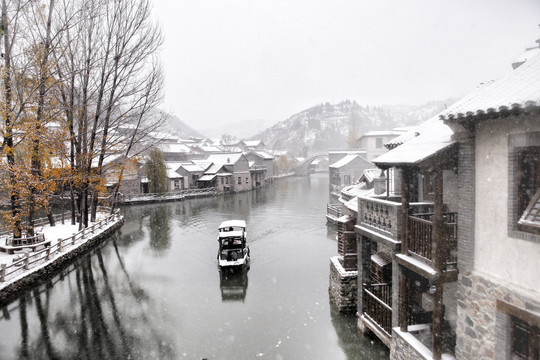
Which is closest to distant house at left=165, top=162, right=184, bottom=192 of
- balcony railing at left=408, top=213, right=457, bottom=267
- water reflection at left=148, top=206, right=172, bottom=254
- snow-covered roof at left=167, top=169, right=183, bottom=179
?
snow-covered roof at left=167, top=169, right=183, bottom=179

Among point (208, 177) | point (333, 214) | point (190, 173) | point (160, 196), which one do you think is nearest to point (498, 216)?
point (333, 214)

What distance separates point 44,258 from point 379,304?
16.8 metres

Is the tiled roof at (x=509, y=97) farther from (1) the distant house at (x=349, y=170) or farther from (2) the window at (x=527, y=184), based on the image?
(1) the distant house at (x=349, y=170)

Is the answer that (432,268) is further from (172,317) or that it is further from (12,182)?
(12,182)

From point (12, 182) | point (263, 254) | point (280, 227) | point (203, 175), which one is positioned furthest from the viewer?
point (203, 175)

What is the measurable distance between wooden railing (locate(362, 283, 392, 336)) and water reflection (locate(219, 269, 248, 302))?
574cm

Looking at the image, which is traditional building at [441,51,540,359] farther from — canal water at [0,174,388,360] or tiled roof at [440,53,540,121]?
canal water at [0,174,388,360]

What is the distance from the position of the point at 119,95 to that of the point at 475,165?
2496cm

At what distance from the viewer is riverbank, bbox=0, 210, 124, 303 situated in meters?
14.4

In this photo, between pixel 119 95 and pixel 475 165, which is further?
pixel 119 95

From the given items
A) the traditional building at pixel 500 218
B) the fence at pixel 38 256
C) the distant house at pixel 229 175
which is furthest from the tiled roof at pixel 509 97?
the distant house at pixel 229 175

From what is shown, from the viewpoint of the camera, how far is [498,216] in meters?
5.89

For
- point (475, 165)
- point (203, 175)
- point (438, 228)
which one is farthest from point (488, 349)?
point (203, 175)

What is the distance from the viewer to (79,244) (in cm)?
2116
